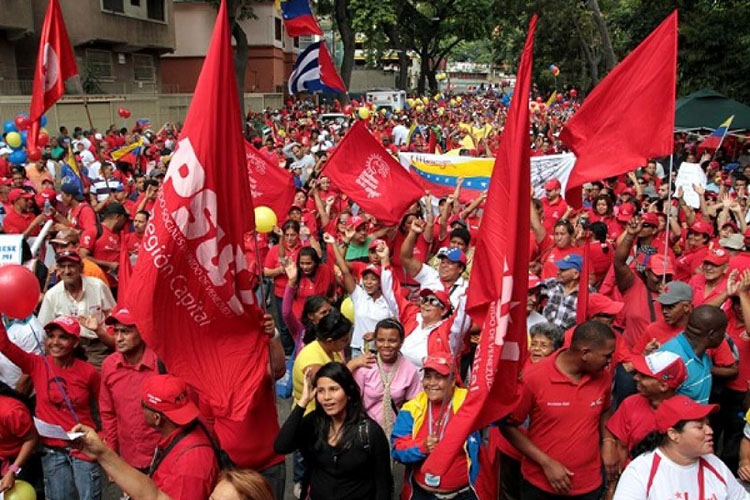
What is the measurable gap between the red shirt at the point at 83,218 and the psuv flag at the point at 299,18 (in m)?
7.08

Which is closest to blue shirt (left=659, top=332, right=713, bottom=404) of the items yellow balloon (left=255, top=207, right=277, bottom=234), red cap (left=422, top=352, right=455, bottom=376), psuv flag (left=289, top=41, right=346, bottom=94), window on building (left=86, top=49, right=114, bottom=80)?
red cap (left=422, top=352, right=455, bottom=376)

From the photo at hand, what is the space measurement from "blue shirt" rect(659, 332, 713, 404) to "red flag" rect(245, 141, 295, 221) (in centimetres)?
496

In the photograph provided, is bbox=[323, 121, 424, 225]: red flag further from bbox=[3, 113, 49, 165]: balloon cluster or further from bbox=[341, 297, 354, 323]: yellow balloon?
bbox=[3, 113, 49, 165]: balloon cluster

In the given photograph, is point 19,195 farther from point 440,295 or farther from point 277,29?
point 277,29

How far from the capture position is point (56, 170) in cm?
1258

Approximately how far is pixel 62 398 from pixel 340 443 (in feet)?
5.62

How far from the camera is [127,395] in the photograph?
405cm

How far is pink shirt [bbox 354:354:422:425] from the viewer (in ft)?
14.1

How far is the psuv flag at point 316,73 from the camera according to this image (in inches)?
483

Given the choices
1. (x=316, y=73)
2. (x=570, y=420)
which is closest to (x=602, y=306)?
(x=570, y=420)

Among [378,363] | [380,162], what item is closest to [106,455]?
[378,363]

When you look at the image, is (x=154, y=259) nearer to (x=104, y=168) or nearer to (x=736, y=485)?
(x=736, y=485)

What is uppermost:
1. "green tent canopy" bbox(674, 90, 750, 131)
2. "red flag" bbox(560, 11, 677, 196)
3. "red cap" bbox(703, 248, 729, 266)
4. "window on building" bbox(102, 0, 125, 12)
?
"window on building" bbox(102, 0, 125, 12)

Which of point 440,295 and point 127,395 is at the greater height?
point 440,295
